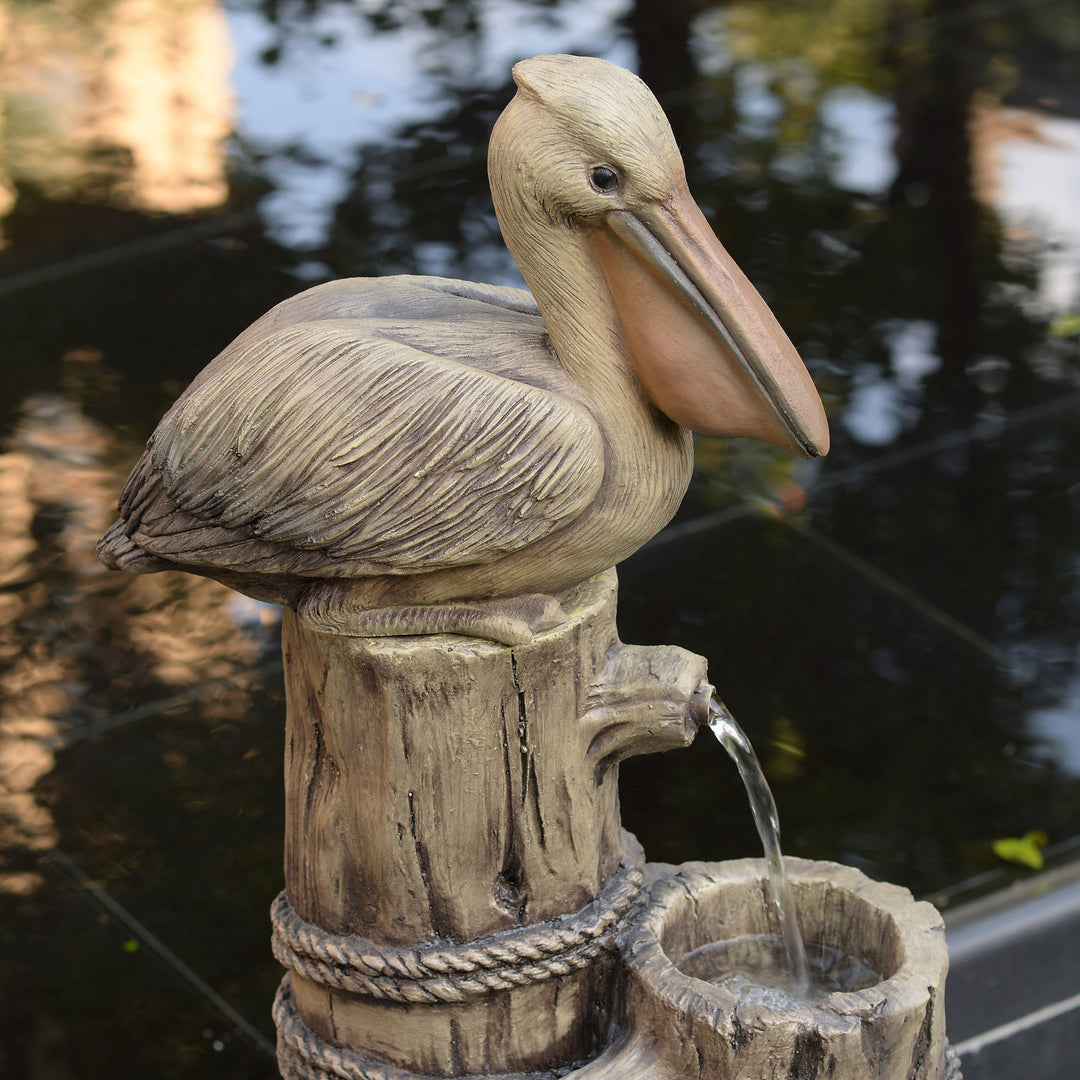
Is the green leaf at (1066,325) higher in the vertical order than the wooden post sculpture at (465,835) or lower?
lower

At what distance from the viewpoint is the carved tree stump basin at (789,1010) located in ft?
7.16

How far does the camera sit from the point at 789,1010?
220cm

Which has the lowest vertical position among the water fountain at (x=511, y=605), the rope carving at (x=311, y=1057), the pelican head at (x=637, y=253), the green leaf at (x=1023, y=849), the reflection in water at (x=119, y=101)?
the green leaf at (x=1023, y=849)

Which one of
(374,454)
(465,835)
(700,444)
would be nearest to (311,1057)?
(465,835)

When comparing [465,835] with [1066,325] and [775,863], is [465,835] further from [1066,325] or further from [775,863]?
[1066,325]

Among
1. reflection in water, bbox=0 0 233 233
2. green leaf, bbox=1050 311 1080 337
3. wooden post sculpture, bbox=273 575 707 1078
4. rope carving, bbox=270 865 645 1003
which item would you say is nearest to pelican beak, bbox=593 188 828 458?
wooden post sculpture, bbox=273 575 707 1078

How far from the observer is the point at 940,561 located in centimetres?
436

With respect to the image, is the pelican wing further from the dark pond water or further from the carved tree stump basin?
the dark pond water

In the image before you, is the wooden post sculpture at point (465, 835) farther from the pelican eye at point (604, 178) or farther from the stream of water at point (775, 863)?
the pelican eye at point (604, 178)

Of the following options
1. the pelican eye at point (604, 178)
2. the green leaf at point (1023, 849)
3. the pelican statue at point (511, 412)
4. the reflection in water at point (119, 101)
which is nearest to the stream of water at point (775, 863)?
the pelican statue at point (511, 412)

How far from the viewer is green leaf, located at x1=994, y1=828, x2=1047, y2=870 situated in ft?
11.8

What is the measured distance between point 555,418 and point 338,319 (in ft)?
0.97

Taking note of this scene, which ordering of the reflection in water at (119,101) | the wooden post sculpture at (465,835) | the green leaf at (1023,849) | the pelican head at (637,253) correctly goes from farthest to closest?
1. the reflection in water at (119,101)
2. the green leaf at (1023,849)
3. the wooden post sculpture at (465,835)
4. the pelican head at (637,253)

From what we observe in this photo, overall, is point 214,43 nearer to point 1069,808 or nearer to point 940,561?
point 940,561
